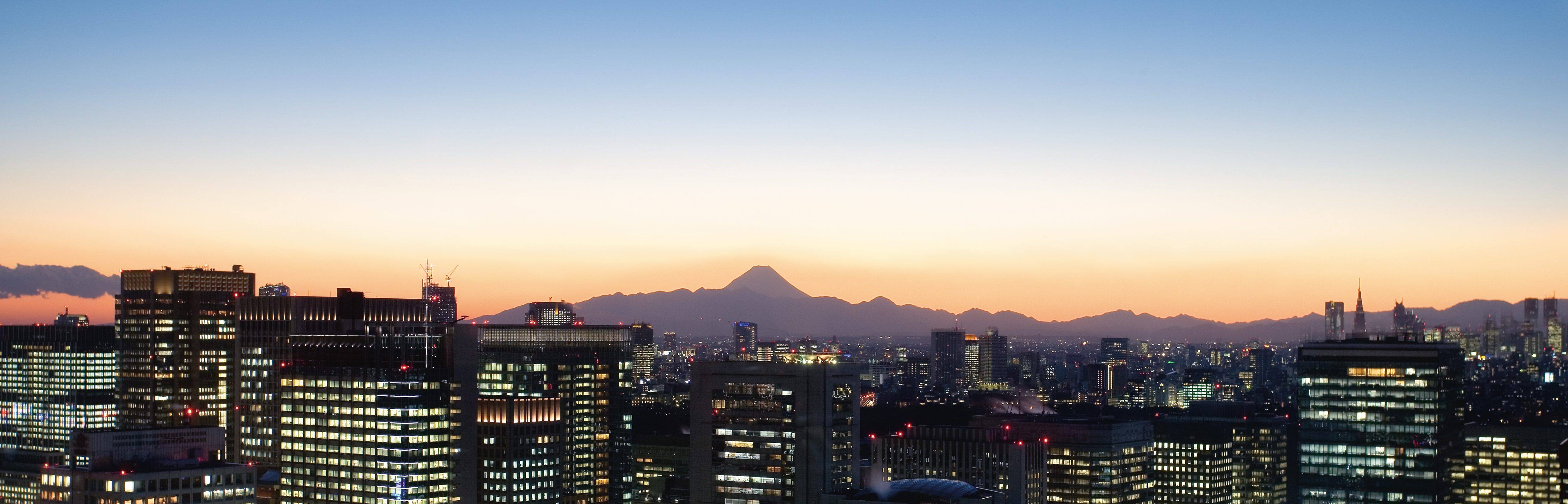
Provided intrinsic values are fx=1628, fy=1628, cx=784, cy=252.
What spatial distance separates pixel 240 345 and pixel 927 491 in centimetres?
8720

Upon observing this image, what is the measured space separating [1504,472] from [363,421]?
5355 inches

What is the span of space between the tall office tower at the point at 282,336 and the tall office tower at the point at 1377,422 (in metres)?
91.8

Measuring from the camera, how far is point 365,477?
15175cm

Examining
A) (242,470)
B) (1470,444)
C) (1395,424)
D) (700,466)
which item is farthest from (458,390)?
(1470,444)

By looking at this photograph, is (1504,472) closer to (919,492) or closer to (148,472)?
(919,492)

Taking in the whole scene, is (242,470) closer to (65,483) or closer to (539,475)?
(65,483)

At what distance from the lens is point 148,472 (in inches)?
4700

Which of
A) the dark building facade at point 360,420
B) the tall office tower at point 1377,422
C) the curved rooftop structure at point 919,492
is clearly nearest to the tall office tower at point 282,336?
the dark building facade at point 360,420

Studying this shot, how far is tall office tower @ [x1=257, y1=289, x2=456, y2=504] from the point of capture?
497 ft

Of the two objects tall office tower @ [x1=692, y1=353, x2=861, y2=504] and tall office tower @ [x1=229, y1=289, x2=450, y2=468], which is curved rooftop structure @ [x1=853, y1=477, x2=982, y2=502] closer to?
→ tall office tower @ [x1=692, y1=353, x2=861, y2=504]

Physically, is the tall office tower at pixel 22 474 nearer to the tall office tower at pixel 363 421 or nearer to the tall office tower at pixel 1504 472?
the tall office tower at pixel 363 421

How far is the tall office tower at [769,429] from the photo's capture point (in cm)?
14400

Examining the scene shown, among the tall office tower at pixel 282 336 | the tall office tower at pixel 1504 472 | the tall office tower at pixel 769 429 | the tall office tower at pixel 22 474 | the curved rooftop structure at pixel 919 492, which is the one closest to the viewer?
the curved rooftop structure at pixel 919 492

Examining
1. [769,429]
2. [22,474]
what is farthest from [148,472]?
[22,474]
